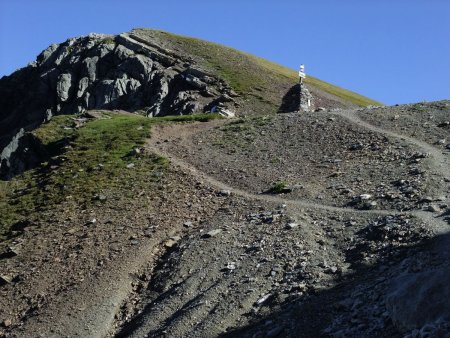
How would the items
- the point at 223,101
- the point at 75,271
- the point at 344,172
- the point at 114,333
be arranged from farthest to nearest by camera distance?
the point at 223,101, the point at 344,172, the point at 75,271, the point at 114,333

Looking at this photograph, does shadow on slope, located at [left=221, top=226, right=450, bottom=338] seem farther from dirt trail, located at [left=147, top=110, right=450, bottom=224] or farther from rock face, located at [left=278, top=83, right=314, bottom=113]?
rock face, located at [left=278, top=83, right=314, bottom=113]

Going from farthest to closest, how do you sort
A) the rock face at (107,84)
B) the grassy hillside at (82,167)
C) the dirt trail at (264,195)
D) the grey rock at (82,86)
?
the grey rock at (82,86) < the rock face at (107,84) < the grassy hillside at (82,167) < the dirt trail at (264,195)

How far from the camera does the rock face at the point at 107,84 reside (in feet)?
209

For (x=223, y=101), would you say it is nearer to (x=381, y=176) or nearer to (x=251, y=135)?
(x=251, y=135)

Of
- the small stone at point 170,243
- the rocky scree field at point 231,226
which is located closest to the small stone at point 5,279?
the rocky scree field at point 231,226

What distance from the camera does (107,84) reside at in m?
71.1

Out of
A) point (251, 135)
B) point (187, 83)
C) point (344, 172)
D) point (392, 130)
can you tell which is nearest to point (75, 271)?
point (344, 172)

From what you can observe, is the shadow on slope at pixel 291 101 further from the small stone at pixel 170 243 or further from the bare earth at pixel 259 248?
the small stone at pixel 170 243

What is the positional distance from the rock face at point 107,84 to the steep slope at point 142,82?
10 centimetres

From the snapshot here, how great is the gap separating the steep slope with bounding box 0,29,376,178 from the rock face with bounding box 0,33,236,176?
0.31 ft

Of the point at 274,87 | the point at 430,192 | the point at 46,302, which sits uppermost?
the point at 274,87

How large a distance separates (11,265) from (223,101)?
37.6 m

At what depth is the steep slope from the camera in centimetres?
6297

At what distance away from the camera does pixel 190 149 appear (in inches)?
1512
